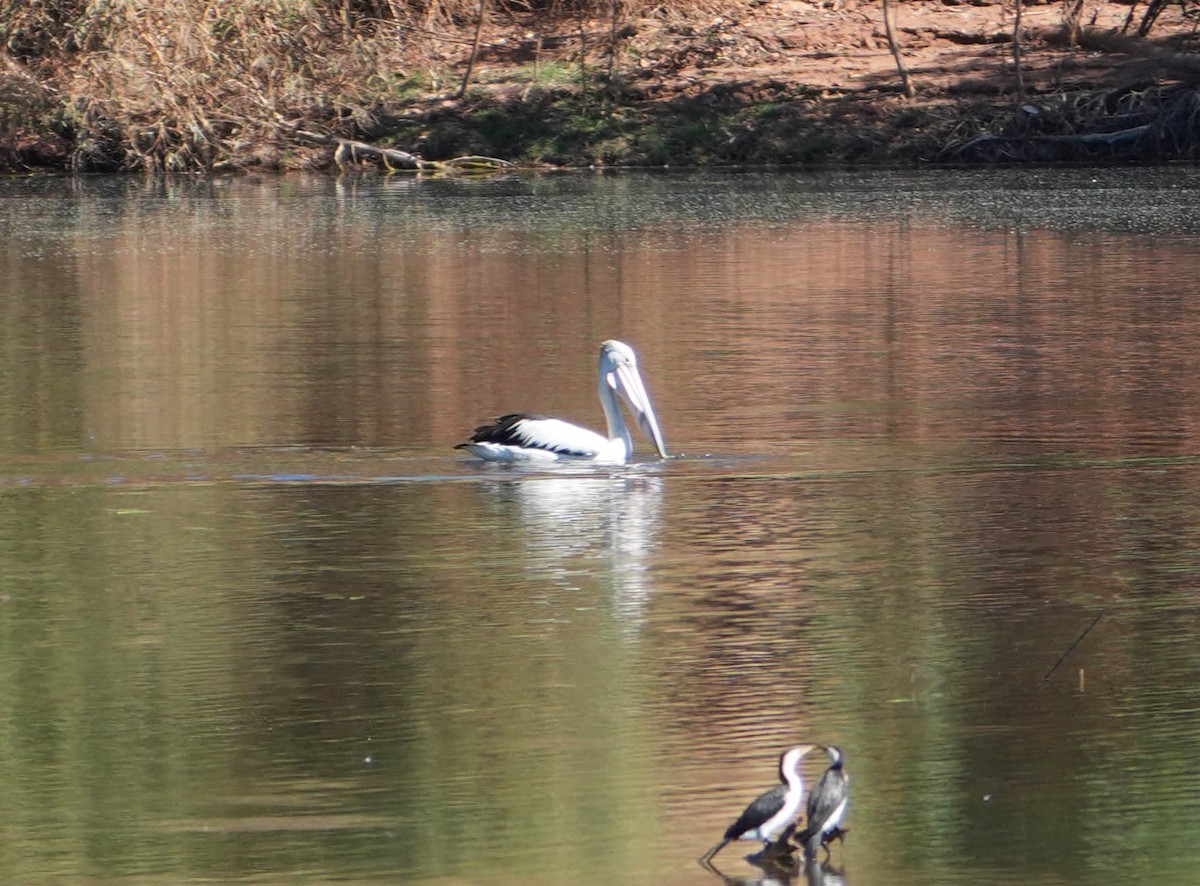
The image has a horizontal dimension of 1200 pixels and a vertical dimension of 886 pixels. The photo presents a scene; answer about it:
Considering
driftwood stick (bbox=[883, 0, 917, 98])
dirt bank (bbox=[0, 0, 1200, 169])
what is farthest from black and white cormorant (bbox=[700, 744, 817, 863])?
driftwood stick (bbox=[883, 0, 917, 98])

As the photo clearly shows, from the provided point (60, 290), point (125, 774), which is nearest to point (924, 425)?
point (125, 774)

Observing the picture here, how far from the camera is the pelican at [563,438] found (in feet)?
34.4

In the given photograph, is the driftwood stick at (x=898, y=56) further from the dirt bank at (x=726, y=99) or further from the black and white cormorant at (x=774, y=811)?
the black and white cormorant at (x=774, y=811)

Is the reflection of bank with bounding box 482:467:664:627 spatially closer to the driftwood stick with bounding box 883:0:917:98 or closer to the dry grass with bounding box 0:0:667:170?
the dry grass with bounding box 0:0:667:170

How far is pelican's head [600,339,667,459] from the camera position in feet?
35.9

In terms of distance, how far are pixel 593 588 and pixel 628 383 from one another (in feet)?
9.88

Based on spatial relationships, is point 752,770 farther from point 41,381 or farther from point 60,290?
point 60,290

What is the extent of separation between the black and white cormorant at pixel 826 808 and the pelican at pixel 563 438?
17.1ft

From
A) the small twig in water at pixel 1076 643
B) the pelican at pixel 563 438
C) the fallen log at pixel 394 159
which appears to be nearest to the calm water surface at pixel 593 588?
the small twig in water at pixel 1076 643

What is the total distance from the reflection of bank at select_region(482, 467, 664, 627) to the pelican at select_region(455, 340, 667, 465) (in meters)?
0.10

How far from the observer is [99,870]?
5402 millimetres

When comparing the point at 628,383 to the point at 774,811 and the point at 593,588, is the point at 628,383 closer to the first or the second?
the point at 593,588

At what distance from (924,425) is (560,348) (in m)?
3.94

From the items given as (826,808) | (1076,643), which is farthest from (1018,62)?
(826,808)
